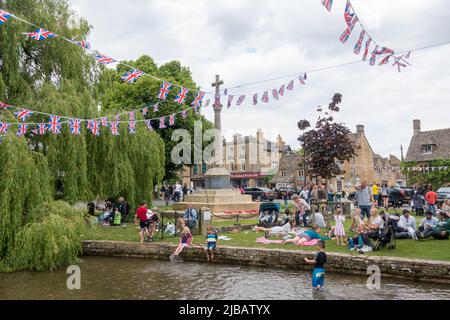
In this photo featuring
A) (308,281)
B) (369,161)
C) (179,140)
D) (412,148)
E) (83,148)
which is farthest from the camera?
(369,161)

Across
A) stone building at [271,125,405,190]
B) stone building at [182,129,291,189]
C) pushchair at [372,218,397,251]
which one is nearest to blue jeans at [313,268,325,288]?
pushchair at [372,218,397,251]

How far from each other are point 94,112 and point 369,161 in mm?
52285

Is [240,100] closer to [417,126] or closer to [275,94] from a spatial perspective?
[275,94]

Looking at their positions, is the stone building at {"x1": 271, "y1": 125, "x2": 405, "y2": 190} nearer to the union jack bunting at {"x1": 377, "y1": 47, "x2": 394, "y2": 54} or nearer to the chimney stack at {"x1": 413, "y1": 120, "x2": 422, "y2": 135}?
the chimney stack at {"x1": 413, "y1": 120, "x2": 422, "y2": 135}

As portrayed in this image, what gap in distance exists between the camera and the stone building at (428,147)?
159ft

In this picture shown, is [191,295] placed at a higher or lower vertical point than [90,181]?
lower

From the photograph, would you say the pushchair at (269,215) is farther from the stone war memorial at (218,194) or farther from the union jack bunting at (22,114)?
the union jack bunting at (22,114)

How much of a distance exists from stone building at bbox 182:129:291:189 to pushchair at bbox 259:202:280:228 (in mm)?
49009

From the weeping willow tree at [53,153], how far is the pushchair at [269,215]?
6136 millimetres

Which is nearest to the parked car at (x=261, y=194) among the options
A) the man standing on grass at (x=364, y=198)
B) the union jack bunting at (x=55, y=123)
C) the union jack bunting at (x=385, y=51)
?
the man standing on grass at (x=364, y=198)

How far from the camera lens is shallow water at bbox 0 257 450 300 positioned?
31.4ft
